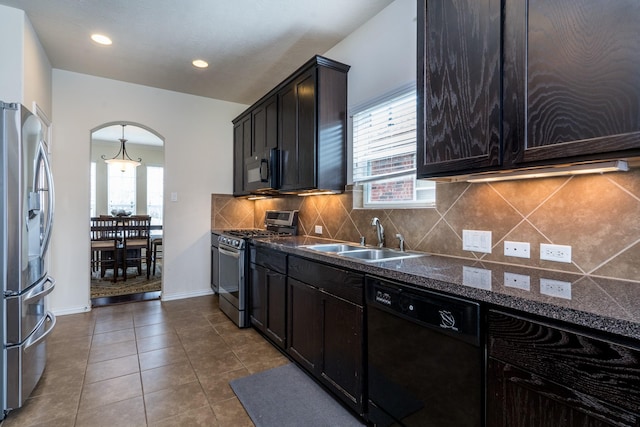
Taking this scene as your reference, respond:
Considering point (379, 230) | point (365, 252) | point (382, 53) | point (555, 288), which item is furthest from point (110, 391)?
point (382, 53)

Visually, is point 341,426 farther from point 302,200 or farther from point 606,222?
point 302,200

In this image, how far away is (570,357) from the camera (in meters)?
0.90

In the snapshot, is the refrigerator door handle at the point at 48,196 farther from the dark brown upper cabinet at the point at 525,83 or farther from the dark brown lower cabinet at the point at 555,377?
the dark brown lower cabinet at the point at 555,377

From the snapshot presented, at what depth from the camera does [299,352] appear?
230cm

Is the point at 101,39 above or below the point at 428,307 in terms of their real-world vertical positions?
above

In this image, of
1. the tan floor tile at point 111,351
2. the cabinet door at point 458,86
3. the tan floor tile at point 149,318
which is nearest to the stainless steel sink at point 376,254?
the cabinet door at point 458,86

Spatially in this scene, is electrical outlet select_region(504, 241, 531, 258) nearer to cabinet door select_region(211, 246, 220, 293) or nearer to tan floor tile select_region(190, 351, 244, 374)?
tan floor tile select_region(190, 351, 244, 374)

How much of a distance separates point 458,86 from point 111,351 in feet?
10.4

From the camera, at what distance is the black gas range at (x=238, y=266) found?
311 centimetres

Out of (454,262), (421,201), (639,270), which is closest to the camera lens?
(639,270)

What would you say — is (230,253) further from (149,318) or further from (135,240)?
(135,240)

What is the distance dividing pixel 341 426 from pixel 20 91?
3245mm

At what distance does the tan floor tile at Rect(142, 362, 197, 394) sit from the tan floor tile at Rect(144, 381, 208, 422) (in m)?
0.06

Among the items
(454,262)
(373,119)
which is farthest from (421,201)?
(373,119)
